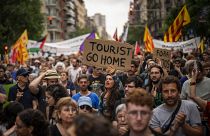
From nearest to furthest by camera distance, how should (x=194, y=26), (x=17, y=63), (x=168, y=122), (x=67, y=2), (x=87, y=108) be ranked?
(x=168, y=122)
(x=87, y=108)
(x=17, y=63)
(x=194, y=26)
(x=67, y=2)

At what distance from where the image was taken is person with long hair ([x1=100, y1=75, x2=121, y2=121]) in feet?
22.1

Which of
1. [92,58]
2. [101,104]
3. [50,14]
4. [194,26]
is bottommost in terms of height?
[101,104]

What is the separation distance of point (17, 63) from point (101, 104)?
14068 mm

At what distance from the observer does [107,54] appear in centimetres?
900

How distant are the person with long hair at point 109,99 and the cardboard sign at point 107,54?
1.51 m

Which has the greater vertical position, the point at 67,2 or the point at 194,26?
the point at 67,2

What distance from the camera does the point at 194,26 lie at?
3169cm

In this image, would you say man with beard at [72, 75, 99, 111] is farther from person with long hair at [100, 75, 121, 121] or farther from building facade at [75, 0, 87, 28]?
building facade at [75, 0, 87, 28]

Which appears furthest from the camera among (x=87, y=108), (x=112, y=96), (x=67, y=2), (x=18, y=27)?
(x=67, y=2)

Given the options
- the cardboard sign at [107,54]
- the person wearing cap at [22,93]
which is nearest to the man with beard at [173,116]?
the person wearing cap at [22,93]

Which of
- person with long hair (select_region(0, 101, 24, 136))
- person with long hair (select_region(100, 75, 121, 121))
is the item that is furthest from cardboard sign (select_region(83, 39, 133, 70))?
person with long hair (select_region(0, 101, 24, 136))

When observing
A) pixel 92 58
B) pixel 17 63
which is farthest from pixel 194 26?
pixel 92 58

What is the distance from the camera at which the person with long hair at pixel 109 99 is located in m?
6.73

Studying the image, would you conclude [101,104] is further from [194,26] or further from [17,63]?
[194,26]
